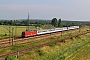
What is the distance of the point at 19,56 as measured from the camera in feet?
106

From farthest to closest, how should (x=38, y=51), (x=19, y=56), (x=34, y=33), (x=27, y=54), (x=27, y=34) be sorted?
1. (x=34, y=33)
2. (x=27, y=34)
3. (x=38, y=51)
4. (x=27, y=54)
5. (x=19, y=56)

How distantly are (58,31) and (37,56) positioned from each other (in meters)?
57.1

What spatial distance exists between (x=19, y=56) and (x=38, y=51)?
6.89 m

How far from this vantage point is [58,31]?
91500 millimetres

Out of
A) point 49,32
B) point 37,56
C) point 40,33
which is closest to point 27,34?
point 40,33

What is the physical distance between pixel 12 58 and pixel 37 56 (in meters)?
6.71

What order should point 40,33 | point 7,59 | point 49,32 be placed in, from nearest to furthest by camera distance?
point 7,59 → point 40,33 → point 49,32

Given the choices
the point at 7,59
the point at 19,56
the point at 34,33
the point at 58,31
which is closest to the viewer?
the point at 7,59

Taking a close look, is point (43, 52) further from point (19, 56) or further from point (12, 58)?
point (12, 58)

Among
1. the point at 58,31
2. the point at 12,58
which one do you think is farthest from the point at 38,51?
the point at 58,31

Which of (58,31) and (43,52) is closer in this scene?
(43,52)

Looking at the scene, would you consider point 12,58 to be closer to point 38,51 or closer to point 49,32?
point 38,51

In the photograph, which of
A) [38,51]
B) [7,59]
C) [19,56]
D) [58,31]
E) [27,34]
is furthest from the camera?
[58,31]

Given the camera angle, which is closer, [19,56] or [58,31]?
[19,56]
